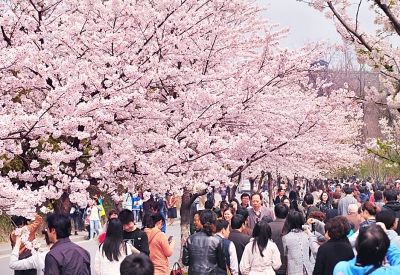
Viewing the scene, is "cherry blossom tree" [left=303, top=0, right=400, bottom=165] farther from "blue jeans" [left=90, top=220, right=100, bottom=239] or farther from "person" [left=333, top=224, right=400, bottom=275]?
"blue jeans" [left=90, top=220, right=100, bottom=239]

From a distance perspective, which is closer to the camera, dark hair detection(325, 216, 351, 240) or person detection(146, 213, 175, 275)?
dark hair detection(325, 216, 351, 240)

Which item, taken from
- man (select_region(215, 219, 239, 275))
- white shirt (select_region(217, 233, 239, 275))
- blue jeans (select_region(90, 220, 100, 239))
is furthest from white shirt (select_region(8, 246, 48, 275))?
blue jeans (select_region(90, 220, 100, 239))

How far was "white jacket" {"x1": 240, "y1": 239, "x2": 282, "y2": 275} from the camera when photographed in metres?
7.21

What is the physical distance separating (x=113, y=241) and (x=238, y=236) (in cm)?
238

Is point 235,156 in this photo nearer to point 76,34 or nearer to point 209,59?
point 209,59

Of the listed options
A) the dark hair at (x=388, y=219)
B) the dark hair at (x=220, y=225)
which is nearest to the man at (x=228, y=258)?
the dark hair at (x=220, y=225)

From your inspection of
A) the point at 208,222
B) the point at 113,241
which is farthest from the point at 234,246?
the point at 113,241

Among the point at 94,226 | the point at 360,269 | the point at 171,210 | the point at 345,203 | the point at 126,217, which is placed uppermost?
the point at 171,210

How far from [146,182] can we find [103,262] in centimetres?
307

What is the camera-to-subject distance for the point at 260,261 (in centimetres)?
720

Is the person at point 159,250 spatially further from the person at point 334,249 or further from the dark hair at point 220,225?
the person at point 334,249

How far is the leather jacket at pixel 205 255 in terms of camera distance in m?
7.34

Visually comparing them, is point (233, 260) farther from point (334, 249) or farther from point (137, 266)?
point (137, 266)

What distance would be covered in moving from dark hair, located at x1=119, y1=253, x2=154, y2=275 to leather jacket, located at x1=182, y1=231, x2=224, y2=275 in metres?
3.66
